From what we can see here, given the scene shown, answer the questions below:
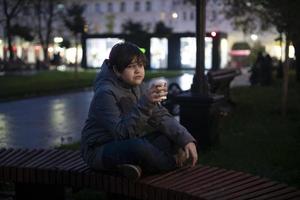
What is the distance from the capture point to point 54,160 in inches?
207

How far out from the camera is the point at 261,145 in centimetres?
934

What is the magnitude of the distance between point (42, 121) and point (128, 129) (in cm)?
1057

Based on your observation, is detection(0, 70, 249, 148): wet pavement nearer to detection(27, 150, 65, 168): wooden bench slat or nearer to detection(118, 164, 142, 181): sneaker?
detection(27, 150, 65, 168): wooden bench slat

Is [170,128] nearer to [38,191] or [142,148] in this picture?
[142,148]

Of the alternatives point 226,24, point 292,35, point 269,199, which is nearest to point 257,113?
point 292,35

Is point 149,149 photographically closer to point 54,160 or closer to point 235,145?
point 54,160

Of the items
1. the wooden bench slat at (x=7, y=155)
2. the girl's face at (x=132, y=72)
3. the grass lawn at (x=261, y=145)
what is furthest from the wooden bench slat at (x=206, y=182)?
the grass lawn at (x=261, y=145)

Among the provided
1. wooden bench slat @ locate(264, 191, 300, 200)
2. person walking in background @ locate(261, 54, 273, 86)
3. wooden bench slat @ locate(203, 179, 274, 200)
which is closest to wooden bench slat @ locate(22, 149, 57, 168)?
wooden bench slat @ locate(203, 179, 274, 200)

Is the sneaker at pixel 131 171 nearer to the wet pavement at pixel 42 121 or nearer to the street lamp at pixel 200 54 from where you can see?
the street lamp at pixel 200 54

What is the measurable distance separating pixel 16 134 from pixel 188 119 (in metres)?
4.50

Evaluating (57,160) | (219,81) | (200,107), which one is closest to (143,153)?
(57,160)

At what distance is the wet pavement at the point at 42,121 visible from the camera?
11274 millimetres

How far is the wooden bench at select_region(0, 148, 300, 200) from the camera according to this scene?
4074mm

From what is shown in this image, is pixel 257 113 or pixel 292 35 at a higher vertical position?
pixel 292 35
